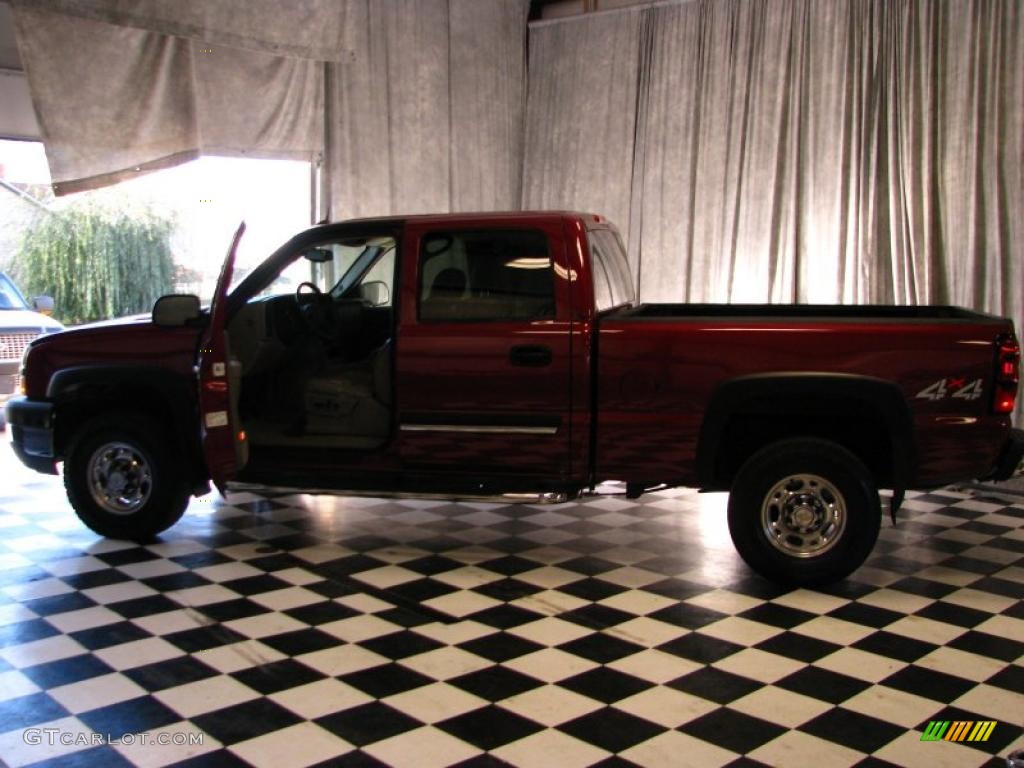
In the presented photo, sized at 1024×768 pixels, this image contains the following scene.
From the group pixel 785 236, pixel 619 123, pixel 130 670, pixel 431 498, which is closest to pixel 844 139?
pixel 785 236

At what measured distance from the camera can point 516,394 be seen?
167 inches

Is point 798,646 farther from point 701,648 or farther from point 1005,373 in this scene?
point 1005,373

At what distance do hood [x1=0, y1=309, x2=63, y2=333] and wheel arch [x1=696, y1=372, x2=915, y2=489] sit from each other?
5.24 meters

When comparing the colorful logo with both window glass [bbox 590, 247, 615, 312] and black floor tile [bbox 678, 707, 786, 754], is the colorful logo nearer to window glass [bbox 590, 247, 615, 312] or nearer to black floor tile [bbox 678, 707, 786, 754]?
black floor tile [bbox 678, 707, 786, 754]

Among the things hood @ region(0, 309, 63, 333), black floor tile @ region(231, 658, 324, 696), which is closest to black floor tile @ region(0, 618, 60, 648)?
black floor tile @ region(231, 658, 324, 696)

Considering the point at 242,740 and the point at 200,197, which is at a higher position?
the point at 200,197

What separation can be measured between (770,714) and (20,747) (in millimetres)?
2174

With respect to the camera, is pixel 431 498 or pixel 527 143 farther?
pixel 527 143

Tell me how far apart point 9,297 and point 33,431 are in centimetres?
338

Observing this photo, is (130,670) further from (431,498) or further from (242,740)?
(431,498)

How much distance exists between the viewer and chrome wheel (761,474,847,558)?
405 centimetres

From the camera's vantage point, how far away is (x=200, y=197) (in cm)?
716

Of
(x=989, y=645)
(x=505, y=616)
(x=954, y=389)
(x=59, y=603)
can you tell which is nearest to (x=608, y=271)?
(x=954, y=389)
